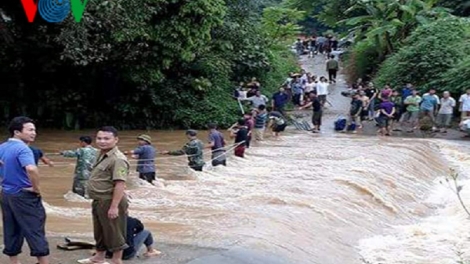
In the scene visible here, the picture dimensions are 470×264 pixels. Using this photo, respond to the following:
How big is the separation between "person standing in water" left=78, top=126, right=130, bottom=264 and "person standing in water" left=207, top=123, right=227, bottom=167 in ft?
27.2

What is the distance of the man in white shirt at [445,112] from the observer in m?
24.6

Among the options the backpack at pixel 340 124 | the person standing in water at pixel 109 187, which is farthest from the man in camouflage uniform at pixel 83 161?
the backpack at pixel 340 124

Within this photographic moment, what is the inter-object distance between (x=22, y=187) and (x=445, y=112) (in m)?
19.9

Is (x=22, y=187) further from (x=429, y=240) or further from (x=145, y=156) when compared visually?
(x=429, y=240)

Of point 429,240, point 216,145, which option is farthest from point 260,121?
point 429,240

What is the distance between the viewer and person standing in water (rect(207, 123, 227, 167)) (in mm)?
15617

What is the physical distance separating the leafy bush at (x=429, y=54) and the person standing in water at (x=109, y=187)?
21368 millimetres

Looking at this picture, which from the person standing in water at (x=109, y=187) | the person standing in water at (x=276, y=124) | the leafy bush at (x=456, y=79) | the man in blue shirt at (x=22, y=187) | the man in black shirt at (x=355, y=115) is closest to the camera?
the man in blue shirt at (x=22, y=187)

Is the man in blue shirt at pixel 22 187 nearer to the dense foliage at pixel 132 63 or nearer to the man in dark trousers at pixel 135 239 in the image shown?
the man in dark trousers at pixel 135 239

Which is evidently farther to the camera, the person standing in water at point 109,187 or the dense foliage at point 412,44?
the dense foliage at point 412,44

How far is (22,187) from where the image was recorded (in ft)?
23.1

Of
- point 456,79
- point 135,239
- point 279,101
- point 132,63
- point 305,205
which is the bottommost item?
point 305,205

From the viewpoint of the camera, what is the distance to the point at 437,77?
27.4m

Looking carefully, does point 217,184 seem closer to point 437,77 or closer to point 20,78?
point 20,78
